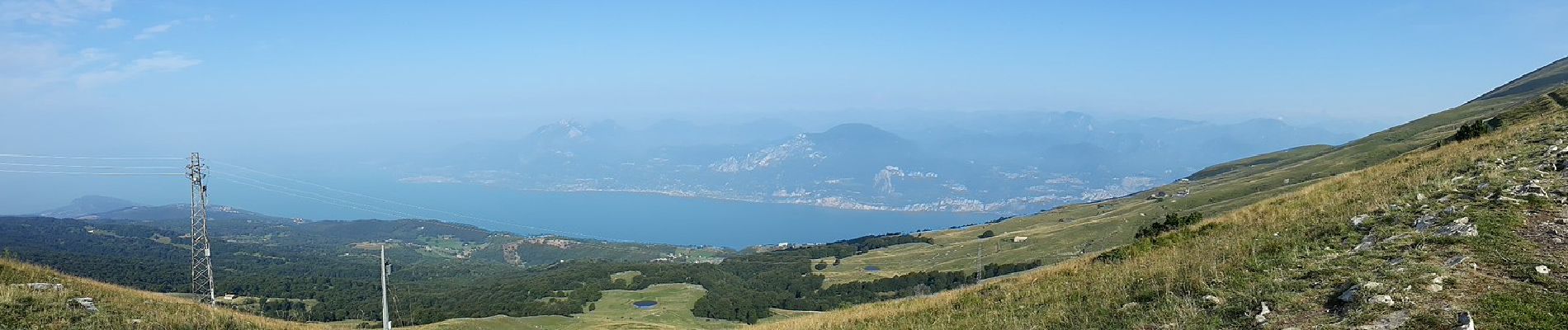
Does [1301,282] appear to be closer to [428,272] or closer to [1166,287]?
[1166,287]

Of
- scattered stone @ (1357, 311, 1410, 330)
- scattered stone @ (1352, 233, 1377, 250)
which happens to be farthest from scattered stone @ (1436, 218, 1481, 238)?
scattered stone @ (1357, 311, 1410, 330)

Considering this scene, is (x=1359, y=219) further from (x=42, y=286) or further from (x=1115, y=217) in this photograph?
(x=1115, y=217)

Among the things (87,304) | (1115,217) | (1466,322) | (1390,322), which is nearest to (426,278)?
(1115,217)

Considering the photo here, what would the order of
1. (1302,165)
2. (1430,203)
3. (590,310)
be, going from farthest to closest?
1. (1302,165)
2. (590,310)
3. (1430,203)

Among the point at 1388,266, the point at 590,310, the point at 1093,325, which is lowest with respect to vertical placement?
the point at 590,310

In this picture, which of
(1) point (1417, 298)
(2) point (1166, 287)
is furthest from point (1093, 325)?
(1) point (1417, 298)

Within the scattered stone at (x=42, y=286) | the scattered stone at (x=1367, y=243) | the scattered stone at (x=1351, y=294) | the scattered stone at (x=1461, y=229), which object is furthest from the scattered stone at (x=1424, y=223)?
the scattered stone at (x=42, y=286)

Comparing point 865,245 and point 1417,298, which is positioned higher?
point 1417,298
